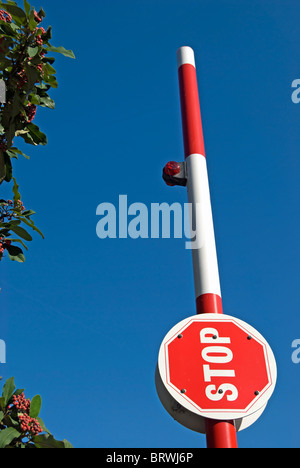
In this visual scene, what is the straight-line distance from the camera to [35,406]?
180 inches

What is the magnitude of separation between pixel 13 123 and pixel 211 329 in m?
2.23

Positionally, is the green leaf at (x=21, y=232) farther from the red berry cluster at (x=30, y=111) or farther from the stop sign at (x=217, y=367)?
the stop sign at (x=217, y=367)

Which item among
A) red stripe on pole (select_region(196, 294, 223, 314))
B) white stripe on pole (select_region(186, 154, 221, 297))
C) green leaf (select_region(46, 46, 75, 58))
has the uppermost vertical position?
green leaf (select_region(46, 46, 75, 58))

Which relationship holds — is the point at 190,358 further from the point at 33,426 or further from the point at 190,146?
the point at 190,146

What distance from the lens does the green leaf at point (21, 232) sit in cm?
507

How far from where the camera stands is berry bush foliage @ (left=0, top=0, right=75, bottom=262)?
4.55 meters

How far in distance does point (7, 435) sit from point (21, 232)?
1683 millimetres

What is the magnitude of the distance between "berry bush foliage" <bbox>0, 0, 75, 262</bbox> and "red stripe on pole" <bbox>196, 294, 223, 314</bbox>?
1.46m

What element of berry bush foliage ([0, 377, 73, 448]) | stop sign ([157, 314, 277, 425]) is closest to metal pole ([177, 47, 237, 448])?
stop sign ([157, 314, 277, 425])

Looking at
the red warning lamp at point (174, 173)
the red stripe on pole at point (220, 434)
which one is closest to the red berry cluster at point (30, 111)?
the red warning lamp at point (174, 173)

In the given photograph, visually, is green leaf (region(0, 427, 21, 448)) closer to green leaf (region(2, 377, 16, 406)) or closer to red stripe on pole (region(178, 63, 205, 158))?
green leaf (region(2, 377, 16, 406))

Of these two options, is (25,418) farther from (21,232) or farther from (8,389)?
(21,232)

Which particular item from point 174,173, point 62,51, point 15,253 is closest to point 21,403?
point 15,253
